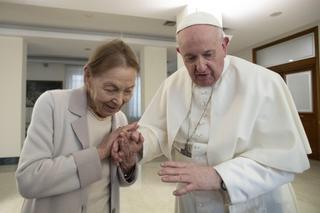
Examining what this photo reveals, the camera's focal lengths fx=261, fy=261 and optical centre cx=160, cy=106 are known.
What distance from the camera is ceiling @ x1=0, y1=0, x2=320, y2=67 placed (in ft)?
14.6

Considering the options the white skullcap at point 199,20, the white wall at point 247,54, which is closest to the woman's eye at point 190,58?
the white skullcap at point 199,20

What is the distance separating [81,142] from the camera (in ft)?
3.40

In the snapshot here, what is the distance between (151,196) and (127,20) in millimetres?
3845

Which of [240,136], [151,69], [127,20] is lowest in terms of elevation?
[240,136]

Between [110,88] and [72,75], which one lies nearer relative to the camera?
[110,88]

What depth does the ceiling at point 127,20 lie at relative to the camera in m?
4.44

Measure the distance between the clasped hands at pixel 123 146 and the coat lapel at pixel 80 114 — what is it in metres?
0.07

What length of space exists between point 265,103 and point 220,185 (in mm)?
386

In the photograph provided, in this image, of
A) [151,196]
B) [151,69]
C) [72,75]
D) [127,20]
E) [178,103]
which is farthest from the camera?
[72,75]

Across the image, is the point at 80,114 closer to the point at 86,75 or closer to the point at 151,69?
the point at 86,75

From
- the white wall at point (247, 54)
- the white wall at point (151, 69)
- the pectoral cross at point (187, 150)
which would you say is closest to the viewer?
the pectoral cross at point (187, 150)

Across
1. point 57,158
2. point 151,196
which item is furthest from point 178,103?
point 151,196

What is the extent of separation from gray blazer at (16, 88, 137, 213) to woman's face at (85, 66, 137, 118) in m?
0.07

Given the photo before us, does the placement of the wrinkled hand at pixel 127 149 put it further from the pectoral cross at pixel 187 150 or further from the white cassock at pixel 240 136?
the pectoral cross at pixel 187 150
